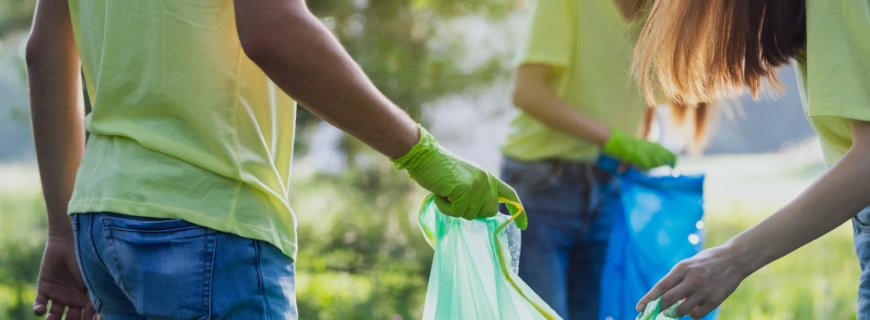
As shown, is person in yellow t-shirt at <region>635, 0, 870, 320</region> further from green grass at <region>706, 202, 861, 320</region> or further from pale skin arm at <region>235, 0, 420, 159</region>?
green grass at <region>706, 202, 861, 320</region>

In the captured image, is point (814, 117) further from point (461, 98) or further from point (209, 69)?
point (461, 98)

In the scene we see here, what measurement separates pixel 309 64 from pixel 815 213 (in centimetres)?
77

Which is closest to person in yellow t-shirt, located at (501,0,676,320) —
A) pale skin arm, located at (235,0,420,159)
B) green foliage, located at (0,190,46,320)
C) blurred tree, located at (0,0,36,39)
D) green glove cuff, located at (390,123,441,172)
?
green glove cuff, located at (390,123,441,172)

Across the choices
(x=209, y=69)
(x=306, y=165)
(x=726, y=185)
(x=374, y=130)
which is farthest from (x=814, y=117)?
(x=726, y=185)

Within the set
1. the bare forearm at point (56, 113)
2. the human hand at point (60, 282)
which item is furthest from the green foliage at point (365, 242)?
the bare forearm at point (56, 113)

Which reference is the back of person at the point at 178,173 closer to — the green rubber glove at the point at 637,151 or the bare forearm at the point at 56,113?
the bare forearm at the point at 56,113

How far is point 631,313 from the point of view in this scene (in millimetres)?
1894

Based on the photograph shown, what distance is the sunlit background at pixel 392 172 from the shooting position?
346cm

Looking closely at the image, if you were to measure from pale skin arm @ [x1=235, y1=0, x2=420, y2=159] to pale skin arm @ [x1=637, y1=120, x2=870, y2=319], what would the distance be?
524mm

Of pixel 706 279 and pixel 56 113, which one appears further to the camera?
pixel 56 113

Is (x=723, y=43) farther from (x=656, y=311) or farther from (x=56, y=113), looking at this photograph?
(x=56, y=113)

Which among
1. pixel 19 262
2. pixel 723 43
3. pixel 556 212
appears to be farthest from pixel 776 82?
pixel 19 262

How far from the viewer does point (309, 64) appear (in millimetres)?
820

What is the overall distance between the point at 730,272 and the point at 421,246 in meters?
3.10
